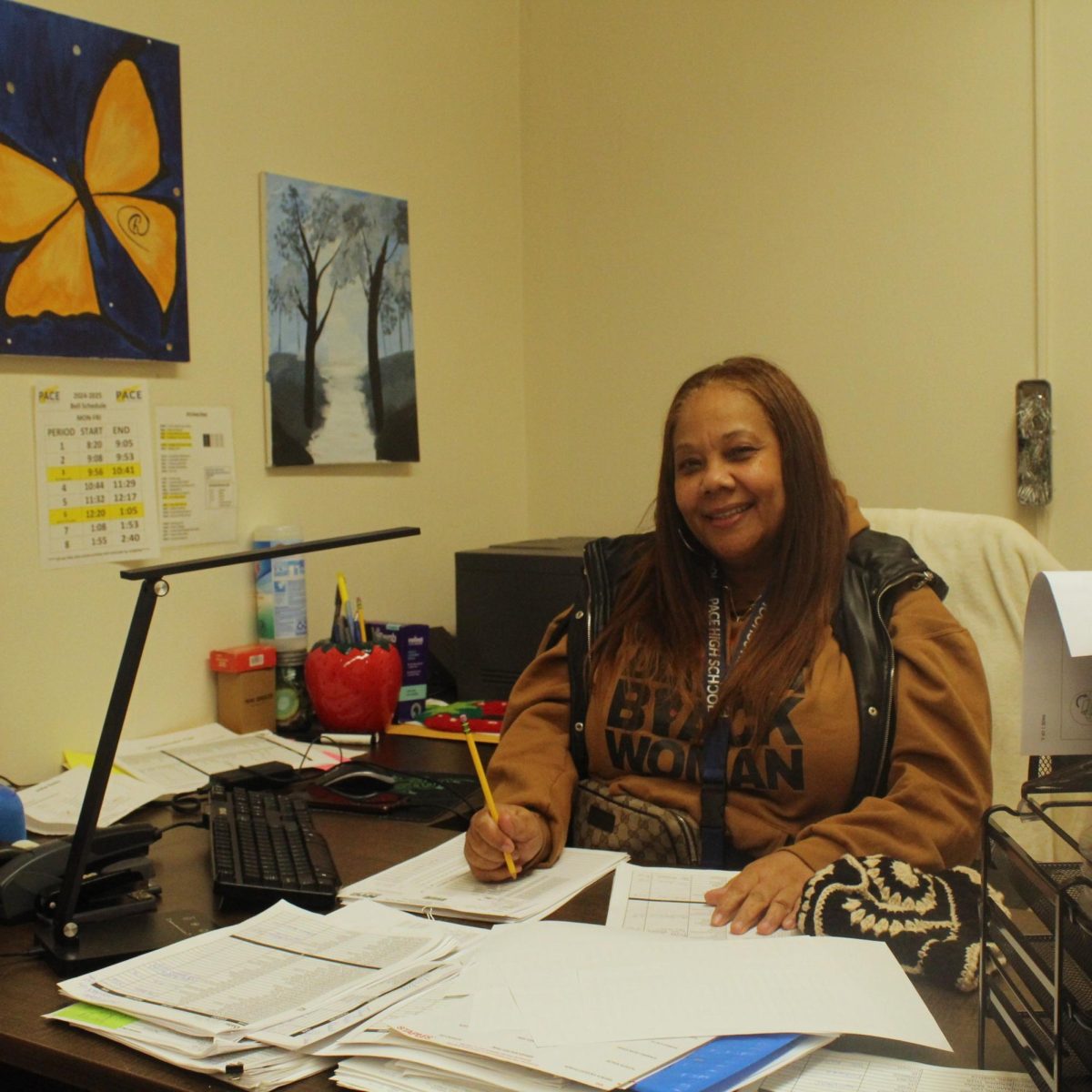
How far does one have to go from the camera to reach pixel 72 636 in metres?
2.06

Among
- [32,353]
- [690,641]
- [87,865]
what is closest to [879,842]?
[690,641]

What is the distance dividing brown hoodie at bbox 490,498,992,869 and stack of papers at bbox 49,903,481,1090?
1.17 feet

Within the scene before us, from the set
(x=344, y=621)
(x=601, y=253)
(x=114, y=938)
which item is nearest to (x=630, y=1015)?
(x=114, y=938)

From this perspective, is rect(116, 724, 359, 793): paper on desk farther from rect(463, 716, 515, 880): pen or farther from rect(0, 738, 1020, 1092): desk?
rect(463, 716, 515, 880): pen

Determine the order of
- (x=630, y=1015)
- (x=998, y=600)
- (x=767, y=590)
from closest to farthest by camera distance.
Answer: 1. (x=630, y=1015)
2. (x=767, y=590)
3. (x=998, y=600)

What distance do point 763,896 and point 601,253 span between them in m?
2.03

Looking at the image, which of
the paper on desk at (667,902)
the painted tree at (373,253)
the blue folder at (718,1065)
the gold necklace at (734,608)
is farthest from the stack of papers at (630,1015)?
the painted tree at (373,253)

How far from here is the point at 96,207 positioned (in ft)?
6.75

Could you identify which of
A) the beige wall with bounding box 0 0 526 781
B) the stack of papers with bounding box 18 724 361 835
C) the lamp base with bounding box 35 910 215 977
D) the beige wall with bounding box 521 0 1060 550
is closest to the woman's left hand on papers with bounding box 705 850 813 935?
the lamp base with bounding box 35 910 215 977

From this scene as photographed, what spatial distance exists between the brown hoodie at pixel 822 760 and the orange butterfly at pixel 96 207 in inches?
40.8

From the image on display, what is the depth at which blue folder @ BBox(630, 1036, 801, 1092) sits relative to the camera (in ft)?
2.85

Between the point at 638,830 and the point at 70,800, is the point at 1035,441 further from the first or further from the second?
the point at 70,800

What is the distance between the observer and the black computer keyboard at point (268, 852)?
1339 millimetres

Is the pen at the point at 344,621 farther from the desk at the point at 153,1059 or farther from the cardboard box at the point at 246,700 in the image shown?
the desk at the point at 153,1059
